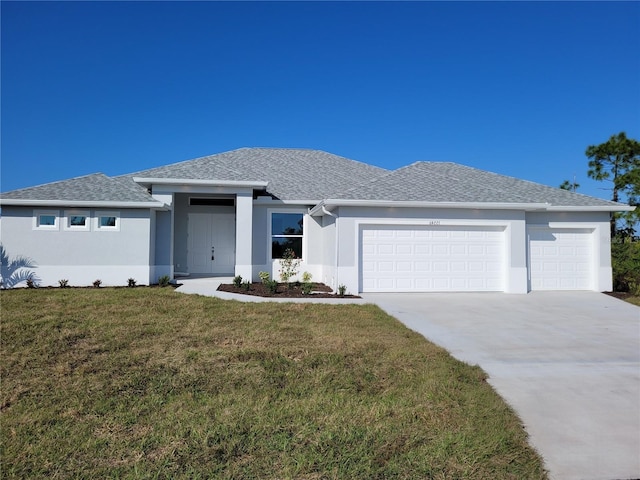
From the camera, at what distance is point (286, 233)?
1747 cm

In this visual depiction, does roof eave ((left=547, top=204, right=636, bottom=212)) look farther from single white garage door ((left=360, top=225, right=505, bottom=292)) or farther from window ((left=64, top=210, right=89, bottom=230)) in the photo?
window ((left=64, top=210, right=89, bottom=230))

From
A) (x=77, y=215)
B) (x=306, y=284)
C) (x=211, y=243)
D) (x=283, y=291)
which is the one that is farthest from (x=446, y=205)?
(x=77, y=215)

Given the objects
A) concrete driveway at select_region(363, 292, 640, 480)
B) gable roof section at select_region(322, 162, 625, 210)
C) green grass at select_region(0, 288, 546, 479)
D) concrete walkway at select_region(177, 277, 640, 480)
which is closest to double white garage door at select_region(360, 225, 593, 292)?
concrete walkway at select_region(177, 277, 640, 480)

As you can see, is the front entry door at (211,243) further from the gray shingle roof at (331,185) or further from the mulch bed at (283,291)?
the mulch bed at (283,291)

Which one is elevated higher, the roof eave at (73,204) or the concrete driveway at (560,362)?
the roof eave at (73,204)

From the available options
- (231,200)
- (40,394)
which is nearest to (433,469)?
(40,394)

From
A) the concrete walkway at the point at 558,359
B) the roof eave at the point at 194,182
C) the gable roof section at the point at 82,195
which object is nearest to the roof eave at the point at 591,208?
the concrete walkway at the point at 558,359

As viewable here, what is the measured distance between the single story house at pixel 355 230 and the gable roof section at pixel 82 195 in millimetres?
39

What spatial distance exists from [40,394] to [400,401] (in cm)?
436

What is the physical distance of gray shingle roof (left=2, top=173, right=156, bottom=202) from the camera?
585 inches

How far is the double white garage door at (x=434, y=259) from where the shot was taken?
1376 centimetres

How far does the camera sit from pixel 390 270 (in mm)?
13812

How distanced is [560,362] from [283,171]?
15848 mm

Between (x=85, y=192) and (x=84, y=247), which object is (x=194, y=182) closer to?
(x=85, y=192)
